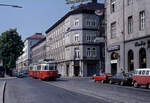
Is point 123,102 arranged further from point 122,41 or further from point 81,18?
point 81,18

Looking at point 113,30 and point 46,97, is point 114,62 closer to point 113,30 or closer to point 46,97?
point 113,30

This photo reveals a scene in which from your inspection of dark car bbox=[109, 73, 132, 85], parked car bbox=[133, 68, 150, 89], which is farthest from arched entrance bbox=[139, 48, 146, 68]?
parked car bbox=[133, 68, 150, 89]

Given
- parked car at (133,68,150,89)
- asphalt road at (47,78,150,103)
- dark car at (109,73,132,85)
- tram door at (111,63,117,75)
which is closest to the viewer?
asphalt road at (47,78,150,103)

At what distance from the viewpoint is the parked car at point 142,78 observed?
25.0 meters

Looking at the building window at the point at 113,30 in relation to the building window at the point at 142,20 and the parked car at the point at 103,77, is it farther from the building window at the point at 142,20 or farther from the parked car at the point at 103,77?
the parked car at the point at 103,77

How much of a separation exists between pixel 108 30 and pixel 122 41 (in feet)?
19.5

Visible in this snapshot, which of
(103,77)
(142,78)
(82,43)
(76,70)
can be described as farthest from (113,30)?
(76,70)

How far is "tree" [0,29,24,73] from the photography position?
70125 mm

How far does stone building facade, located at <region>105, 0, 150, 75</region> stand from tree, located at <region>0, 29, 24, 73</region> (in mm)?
33723

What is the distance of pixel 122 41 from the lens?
130 ft

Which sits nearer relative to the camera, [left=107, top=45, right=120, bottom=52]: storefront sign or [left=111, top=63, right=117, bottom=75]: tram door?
[left=107, top=45, right=120, bottom=52]: storefront sign

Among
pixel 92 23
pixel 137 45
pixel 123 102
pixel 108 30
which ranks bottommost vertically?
pixel 123 102

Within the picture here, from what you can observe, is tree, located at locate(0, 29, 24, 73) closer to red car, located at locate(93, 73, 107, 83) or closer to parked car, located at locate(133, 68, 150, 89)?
red car, located at locate(93, 73, 107, 83)

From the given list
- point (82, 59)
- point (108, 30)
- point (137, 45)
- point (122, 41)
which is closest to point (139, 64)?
point (137, 45)
